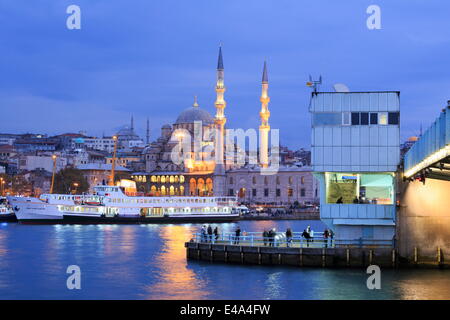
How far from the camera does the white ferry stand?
84.7 metres

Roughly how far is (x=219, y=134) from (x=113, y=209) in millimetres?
50165

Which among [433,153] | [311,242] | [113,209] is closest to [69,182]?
[113,209]

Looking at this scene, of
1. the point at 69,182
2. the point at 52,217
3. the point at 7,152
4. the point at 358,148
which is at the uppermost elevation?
the point at 7,152

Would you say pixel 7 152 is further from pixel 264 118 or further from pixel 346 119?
pixel 346 119

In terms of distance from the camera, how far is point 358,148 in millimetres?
35562

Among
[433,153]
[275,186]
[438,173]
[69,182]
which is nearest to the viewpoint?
[433,153]

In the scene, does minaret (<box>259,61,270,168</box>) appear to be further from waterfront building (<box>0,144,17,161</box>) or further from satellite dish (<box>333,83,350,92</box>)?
satellite dish (<box>333,83,350,92</box>)

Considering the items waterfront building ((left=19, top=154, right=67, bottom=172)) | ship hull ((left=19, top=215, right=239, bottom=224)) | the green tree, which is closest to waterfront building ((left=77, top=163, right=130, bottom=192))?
waterfront building ((left=19, top=154, right=67, bottom=172))

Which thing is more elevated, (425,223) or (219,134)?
(219,134)

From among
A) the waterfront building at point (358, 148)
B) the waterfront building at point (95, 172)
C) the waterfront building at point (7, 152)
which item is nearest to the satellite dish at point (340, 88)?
the waterfront building at point (358, 148)

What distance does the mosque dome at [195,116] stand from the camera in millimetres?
160250

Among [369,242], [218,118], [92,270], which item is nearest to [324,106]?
[369,242]

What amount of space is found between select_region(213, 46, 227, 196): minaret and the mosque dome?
18.8 m
